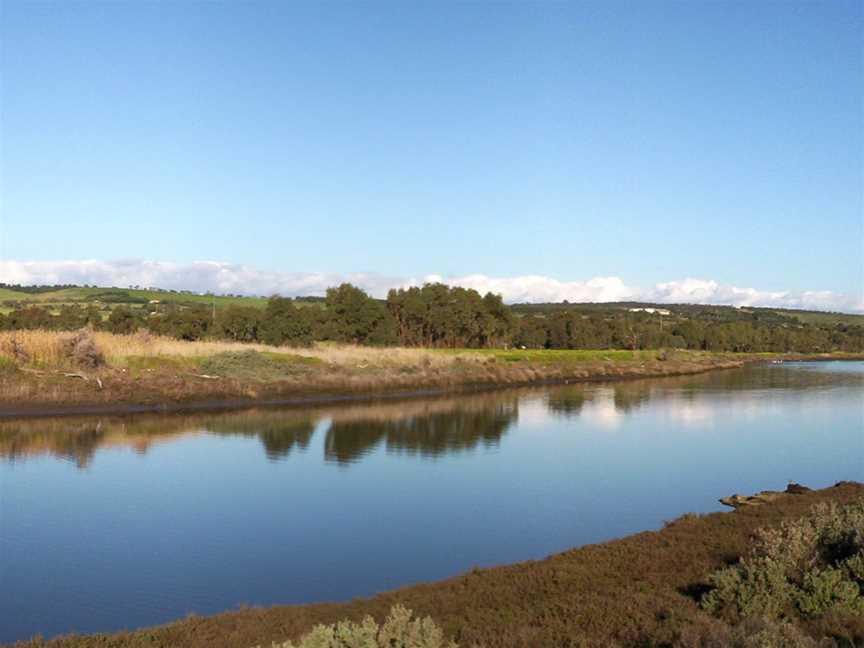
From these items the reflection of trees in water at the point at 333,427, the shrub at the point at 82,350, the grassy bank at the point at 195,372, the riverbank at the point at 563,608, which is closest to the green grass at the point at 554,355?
the grassy bank at the point at 195,372

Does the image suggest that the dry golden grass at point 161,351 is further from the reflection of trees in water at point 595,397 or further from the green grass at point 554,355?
the green grass at point 554,355

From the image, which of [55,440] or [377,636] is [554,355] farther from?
[377,636]

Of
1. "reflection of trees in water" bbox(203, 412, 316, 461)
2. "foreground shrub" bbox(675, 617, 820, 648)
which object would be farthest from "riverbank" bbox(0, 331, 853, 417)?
"foreground shrub" bbox(675, 617, 820, 648)

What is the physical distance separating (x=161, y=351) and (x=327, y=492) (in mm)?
22217

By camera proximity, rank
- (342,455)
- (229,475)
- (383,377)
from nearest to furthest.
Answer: (229,475) → (342,455) → (383,377)

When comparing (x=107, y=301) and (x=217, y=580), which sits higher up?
(x=107, y=301)

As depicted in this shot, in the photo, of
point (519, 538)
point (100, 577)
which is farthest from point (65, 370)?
point (519, 538)

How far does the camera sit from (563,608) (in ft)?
30.6

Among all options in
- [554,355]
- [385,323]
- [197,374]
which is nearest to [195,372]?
[197,374]

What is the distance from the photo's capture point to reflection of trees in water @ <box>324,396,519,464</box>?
1090 inches

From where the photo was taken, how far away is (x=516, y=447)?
95.4 ft

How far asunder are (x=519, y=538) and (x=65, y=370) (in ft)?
85.0

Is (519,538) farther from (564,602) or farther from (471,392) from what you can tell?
(471,392)

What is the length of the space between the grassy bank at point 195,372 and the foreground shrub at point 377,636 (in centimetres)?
2922
